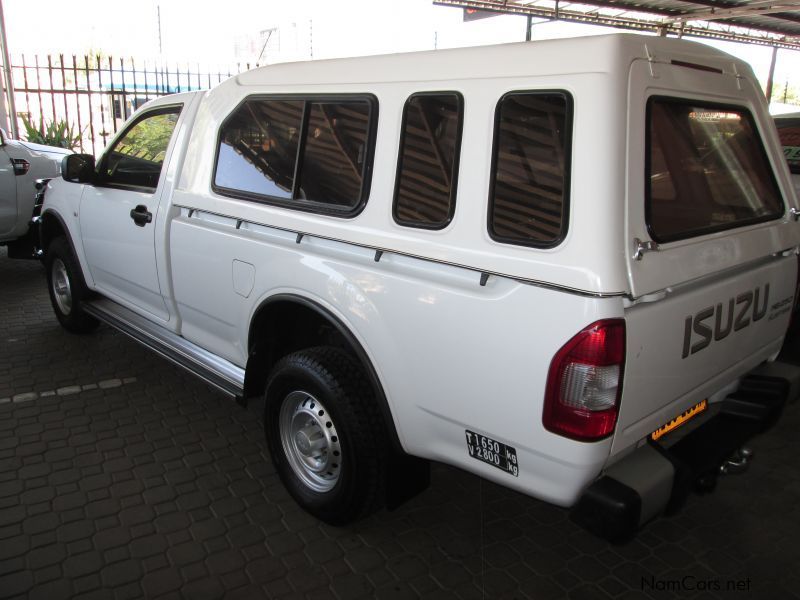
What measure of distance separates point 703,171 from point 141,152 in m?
3.39

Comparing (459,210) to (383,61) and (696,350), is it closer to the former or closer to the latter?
(383,61)

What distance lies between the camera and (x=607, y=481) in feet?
7.18

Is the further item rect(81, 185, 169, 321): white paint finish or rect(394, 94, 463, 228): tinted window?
rect(81, 185, 169, 321): white paint finish

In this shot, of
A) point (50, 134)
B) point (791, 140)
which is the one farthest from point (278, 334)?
point (50, 134)

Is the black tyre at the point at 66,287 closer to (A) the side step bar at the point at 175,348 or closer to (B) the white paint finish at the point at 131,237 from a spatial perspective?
(A) the side step bar at the point at 175,348

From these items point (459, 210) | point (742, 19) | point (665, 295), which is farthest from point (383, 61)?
point (742, 19)

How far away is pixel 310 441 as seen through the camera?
3.05 meters

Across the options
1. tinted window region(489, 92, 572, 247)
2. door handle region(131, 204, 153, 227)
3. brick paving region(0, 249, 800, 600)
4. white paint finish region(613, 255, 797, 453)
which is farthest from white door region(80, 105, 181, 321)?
white paint finish region(613, 255, 797, 453)

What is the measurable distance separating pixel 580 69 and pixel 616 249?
1.96ft

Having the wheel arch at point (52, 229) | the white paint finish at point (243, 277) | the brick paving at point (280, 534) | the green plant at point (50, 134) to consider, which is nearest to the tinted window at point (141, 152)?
the wheel arch at point (52, 229)

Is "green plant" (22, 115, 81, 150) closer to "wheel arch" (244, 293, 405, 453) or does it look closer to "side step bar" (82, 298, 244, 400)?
"side step bar" (82, 298, 244, 400)

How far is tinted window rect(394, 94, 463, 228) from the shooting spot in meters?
2.42

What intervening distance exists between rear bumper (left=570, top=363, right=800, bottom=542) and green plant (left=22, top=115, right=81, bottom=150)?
40.1ft

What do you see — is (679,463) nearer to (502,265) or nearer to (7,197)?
(502,265)
